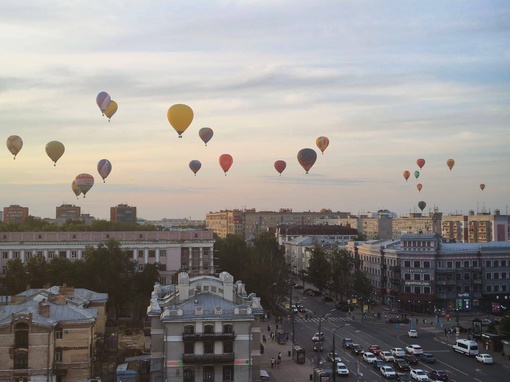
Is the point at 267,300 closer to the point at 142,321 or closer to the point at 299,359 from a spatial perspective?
the point at 142,321

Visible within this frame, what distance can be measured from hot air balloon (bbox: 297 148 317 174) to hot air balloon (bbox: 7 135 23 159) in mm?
33952

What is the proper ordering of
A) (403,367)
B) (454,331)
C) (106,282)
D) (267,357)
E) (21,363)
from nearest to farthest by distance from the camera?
(21,363) → (403,367) → (267,357) → (454,331) → (106,282)

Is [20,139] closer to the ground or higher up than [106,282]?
higher up

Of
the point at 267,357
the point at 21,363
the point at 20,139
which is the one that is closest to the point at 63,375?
the point at 21,363

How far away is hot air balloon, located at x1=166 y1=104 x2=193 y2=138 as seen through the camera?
6856 centimetres

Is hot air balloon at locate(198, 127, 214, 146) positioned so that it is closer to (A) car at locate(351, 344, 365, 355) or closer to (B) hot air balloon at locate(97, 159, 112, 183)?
(B) hot air balloon at locate(97, 159, 112, 183)

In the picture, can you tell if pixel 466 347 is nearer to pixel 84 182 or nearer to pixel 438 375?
pixel 438 375

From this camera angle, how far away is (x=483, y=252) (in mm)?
79312

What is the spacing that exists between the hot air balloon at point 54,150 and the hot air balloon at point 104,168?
851cm

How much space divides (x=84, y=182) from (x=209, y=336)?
58.3 metres

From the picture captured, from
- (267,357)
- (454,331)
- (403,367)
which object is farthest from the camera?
(454,331)

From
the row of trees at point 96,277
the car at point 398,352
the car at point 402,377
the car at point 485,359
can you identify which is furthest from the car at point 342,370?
the row of trees at point 96,277

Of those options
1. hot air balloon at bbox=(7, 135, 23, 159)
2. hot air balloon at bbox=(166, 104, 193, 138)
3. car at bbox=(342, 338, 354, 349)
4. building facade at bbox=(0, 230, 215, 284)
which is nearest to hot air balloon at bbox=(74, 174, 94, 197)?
building facade at bbox=(0, 230, 215, 284)

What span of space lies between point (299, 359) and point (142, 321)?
1960cm
